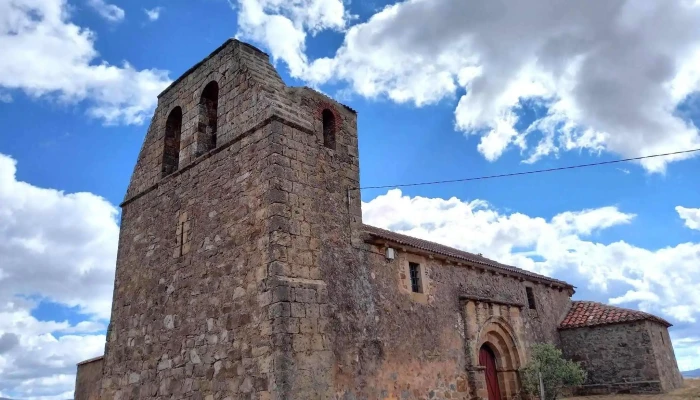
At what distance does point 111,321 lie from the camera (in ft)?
38.4

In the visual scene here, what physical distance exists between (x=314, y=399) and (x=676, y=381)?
1512 centimetres

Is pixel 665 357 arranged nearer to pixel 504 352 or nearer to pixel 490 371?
pixel 504 352

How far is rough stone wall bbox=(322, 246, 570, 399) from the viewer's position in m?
9.12

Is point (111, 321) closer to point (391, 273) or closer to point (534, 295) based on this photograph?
point (391, 273)

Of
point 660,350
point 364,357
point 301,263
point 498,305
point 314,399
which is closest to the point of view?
point 314,399

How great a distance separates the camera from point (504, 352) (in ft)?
46.4

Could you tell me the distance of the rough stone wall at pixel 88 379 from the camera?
12626 mm

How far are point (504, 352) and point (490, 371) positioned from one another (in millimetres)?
752

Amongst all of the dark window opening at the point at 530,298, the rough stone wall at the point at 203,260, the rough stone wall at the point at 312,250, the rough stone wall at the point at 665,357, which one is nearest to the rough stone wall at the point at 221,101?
the rough stone wall at the point at 203,260

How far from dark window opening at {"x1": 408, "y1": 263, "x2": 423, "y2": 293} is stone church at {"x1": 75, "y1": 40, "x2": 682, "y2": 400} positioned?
0.28 feet

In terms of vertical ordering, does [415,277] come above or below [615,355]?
above

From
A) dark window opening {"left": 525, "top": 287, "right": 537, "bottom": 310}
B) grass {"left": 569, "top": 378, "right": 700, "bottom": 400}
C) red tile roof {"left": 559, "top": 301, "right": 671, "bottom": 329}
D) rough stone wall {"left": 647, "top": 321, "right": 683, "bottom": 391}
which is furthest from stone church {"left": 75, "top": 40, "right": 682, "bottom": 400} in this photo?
rough stone wall {"left": 647, "top": 321, "right": 683, "bottom": 391}

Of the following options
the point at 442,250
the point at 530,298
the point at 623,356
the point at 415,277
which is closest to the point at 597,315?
the point at 623,356

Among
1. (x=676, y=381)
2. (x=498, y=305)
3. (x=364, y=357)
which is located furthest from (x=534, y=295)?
(x=364, y=357)
